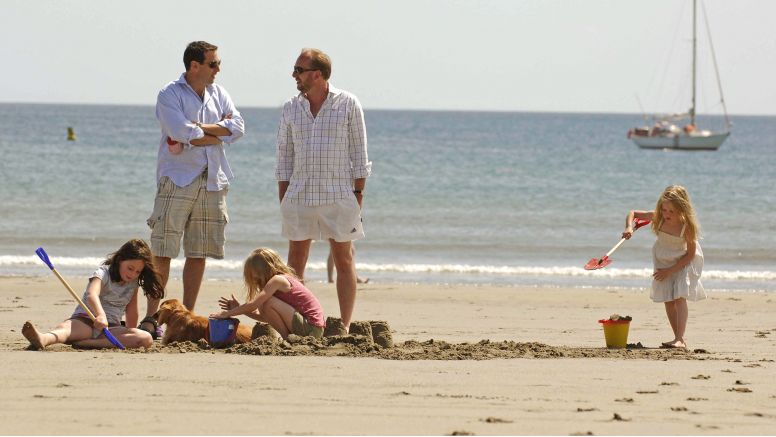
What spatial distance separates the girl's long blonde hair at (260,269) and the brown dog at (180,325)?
0.26 m

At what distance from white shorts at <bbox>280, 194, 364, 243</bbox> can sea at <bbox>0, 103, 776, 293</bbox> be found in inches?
238

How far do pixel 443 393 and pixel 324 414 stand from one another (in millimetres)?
705

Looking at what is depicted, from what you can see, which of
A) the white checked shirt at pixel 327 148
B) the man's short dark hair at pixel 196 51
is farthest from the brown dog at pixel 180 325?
the man's short dark hair at pixel 196 51

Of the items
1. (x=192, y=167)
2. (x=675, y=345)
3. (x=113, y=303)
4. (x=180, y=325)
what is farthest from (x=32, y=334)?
(x=675, y=345)

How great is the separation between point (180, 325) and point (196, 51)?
1.69 metres

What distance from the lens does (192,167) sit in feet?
23.8

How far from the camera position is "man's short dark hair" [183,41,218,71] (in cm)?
718

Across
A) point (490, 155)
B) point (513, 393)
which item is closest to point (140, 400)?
point (513, 393)

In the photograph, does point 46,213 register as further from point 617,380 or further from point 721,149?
point 721,149

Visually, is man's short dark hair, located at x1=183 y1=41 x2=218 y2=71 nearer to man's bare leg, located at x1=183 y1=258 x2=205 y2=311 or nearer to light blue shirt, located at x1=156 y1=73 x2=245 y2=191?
light blue shirt, located at x1=156 y1=73 x2=245 y2=191

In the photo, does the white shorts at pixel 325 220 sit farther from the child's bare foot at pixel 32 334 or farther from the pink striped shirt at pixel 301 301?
the child's bare foot at pixel 32 334

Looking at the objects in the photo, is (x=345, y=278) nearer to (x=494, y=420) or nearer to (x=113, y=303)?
(x=113, y=303)

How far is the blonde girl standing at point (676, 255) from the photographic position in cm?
741

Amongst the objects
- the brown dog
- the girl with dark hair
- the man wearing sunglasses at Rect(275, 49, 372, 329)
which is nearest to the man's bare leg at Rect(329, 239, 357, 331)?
the man wearing sunglasses at Rect(275, 49, 372, 329)
